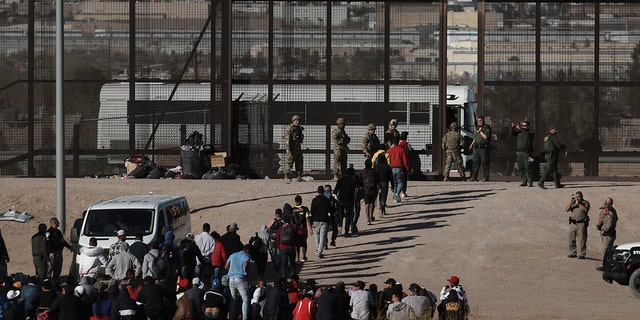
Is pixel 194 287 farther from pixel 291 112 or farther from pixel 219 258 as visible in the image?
pixel 291 112

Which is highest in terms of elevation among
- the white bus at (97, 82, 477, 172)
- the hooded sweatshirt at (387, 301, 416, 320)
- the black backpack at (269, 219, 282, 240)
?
the white bus at (97, 82, 477, 172)

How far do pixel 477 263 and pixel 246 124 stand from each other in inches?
468

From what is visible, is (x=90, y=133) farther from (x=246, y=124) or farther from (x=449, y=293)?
(x=449, y=293)

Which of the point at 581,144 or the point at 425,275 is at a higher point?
the point at 581,144

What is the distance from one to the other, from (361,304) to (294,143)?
43.5ft

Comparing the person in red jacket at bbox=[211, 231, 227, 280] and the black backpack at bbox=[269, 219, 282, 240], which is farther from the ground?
the black backpack at bbox=[269, 219, 282, 240]

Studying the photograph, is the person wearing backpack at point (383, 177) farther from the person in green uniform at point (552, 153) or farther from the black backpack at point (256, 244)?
the black backpack at point (256, 244)

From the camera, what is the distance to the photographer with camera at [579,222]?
2930 cm

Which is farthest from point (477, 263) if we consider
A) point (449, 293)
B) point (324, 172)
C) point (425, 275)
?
point (324, 172)

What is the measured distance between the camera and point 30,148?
39.2 m

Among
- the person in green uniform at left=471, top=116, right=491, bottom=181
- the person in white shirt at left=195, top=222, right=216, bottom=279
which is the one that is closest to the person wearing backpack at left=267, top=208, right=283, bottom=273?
the person in white shirt at left=195, top=222, right=216, bottom=279

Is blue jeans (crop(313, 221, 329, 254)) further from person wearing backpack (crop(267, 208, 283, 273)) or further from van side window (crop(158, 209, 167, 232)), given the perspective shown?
van side window (crop(158, 209, 167, 232))

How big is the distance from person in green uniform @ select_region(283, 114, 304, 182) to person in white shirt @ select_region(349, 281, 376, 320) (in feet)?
41.6

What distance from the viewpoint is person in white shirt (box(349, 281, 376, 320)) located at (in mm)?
22203
